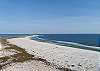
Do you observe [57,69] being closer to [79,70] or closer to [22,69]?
[79,70]

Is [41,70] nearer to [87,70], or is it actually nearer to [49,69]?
[49,69]

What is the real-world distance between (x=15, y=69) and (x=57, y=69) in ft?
11.9

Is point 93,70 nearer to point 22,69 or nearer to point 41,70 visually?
point 41,70

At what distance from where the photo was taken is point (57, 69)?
18438mm

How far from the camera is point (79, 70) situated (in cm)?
1809

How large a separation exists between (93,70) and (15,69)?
21.8ft

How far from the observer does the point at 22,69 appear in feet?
58.7

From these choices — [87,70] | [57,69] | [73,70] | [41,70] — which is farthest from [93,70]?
[41,70]

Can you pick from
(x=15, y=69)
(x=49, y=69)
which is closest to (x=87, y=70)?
(x=49, y=69)

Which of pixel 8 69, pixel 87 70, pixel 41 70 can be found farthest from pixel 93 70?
pixel 8 69

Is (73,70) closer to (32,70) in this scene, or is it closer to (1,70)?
(32,70)

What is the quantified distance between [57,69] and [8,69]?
166 inches

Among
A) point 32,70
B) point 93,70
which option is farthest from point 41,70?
point 93,70

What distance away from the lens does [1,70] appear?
1797 centimetres
